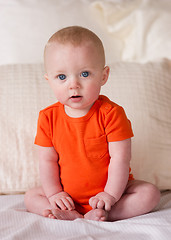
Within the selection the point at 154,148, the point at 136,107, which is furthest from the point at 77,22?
the point at 154,148

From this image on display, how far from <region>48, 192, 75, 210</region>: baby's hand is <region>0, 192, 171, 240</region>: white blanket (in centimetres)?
7

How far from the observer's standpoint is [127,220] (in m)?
1.00

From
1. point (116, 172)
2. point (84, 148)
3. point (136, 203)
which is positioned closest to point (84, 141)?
point (84, 148)

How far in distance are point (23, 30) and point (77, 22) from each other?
0.83 ft

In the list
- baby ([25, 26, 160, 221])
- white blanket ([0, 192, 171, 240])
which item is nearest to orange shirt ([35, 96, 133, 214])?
baby ([25, 26, 160, 221])

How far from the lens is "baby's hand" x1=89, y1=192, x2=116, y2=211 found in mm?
1017

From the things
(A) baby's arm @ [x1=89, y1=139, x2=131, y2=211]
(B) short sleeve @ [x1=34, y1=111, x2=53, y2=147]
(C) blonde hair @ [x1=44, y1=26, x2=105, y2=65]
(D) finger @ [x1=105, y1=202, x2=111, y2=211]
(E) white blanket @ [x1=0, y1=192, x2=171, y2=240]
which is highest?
(C) blonde hair @ [x1=44, y1=26, x2=105, y2=65]

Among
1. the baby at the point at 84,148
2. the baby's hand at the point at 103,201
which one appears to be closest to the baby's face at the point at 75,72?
the baby at the point at 84,148

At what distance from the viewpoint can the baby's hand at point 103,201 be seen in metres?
1.02

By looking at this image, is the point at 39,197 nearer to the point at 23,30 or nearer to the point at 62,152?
the point at 62,152

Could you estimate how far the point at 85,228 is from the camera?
954 mm

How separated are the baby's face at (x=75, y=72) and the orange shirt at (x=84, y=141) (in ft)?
0.28

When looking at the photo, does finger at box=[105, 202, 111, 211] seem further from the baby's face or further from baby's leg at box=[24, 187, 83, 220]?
the baby's face

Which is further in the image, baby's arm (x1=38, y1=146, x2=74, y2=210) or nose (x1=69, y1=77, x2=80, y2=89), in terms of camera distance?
baby's arm (x1=38, y1=146, x2=74, y2=210)
